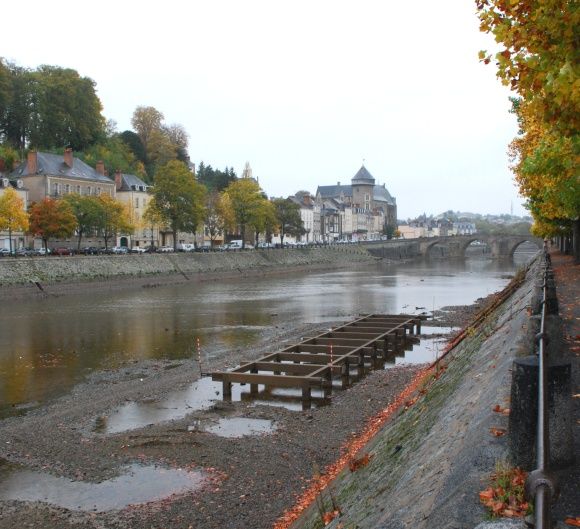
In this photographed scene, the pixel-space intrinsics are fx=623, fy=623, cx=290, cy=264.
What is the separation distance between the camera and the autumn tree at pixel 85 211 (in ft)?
247

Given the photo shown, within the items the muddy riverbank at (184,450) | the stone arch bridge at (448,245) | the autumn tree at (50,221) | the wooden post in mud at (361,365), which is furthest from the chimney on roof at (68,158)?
the wooden post in mud at (361,365)

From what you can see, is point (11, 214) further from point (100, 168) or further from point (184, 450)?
point (184, 450)

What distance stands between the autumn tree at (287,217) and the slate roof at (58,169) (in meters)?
39.2

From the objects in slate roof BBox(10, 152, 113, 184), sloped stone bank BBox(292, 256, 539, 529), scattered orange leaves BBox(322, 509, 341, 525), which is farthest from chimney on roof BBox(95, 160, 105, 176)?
scattered orange leaves BBox(322, 509, 341, 525)

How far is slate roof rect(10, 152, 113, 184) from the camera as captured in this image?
81000 mm

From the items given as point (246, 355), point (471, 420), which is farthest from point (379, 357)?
point (471, 420)

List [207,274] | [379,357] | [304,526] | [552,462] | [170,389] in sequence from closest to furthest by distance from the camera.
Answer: [552,462] → [304,526] → [170,389] → [379,357] → [207,274]

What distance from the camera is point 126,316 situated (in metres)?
39.9

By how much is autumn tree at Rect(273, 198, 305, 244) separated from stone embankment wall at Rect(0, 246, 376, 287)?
12.6 metres

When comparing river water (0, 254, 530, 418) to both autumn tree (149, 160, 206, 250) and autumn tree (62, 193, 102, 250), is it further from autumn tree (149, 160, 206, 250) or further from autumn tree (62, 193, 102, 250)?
autumn tree (62, 193, 102, 250)

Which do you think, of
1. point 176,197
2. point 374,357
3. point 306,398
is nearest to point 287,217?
point 176,197

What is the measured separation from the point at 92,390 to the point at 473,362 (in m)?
12.4

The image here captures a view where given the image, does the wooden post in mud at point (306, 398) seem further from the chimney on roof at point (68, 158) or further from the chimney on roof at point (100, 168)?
the chimney on roof at point (100, 168)

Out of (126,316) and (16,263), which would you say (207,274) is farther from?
(126,316)
